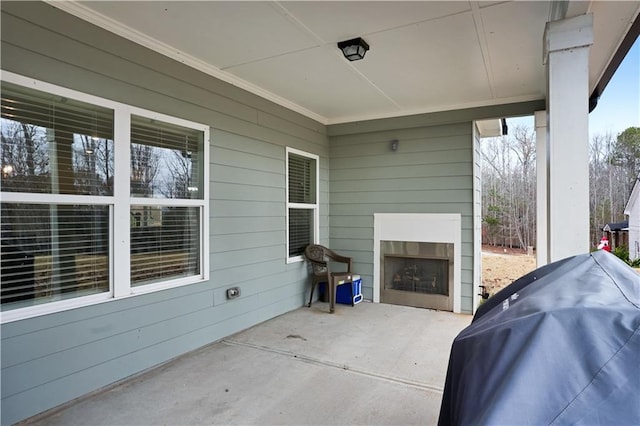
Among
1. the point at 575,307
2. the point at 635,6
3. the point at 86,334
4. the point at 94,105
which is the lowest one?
the point at 86,334

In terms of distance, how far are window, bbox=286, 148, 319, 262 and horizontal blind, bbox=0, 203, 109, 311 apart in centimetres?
234

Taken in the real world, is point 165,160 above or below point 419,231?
A: above

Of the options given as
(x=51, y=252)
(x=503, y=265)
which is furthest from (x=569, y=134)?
(x=503, y=265)

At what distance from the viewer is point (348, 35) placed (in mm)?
2717

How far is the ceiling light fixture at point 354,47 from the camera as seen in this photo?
2.79m

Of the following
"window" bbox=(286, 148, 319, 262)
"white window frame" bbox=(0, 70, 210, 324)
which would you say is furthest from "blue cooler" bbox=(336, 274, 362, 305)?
"white window frame" bbox=(0, 70, 210, 324)

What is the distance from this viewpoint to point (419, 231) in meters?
4.81

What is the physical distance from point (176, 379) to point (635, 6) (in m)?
3.93

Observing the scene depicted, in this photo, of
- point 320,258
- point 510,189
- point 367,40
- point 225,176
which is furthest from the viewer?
point 510,189

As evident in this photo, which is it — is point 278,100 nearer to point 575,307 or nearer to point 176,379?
point 176,379

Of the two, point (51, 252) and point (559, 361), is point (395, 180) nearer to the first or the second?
point (51, 252)

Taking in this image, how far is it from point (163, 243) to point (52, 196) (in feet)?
3.02

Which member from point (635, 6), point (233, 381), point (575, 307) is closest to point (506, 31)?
point (635, 6)

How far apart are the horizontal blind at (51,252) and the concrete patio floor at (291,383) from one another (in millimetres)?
753
